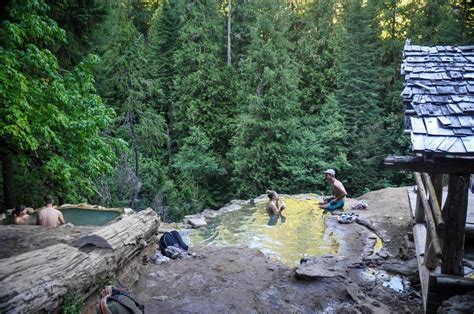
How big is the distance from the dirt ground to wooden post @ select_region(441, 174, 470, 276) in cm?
89

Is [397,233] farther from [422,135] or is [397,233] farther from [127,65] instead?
[127,65]

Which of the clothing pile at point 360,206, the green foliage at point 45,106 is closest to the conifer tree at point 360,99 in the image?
the clothing pile at point 360,206

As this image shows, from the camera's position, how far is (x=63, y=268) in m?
4.58

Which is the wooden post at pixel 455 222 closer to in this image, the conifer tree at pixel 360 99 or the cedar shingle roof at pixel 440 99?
the cedar shingle roof at pixel 440 99

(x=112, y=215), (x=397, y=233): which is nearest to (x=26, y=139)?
(x=112, y=215)

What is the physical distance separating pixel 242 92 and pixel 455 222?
17.1m

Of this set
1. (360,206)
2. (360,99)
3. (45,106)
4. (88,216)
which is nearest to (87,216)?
(88,216)

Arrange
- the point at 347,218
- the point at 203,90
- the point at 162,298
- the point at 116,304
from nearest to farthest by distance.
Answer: the point at 116,304
the point at 162,298
the point at 347,218
the point at 203,90

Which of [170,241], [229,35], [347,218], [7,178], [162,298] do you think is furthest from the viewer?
[229,35]

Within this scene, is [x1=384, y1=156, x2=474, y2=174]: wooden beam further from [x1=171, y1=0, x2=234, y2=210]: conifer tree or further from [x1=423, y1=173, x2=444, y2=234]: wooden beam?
[x1=171, y1=0, x2=234, y2=210]: conifer tree

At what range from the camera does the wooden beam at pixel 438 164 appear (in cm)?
421

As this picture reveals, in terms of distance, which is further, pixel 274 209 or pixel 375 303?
pixel 274 209

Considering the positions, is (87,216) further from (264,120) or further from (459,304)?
(264,120)

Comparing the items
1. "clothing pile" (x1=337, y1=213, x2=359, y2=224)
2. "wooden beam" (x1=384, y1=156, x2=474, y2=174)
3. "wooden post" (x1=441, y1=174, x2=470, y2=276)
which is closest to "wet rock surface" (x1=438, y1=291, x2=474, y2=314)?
"wooden post" (x1=441, y1=174, x2=470, y2=276)
